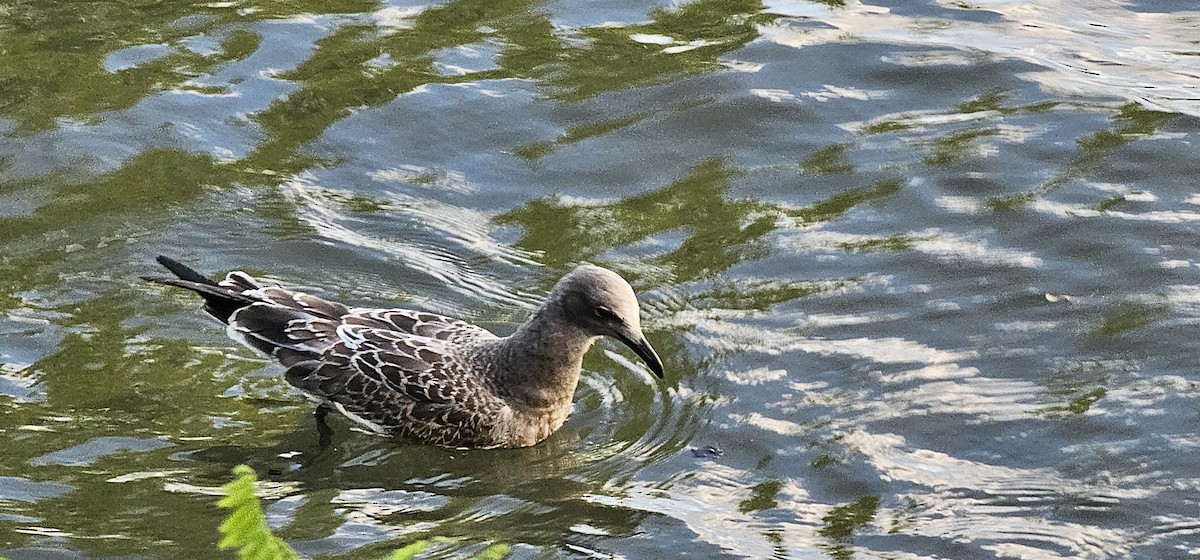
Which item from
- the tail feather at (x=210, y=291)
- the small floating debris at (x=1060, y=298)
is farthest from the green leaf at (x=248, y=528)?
the small floating debris at (x=1060, y=298)

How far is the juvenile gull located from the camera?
25.3 feet

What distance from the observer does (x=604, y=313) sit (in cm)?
767

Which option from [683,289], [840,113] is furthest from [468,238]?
[840,113]

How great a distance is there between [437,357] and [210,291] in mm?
1126

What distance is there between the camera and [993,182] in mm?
9852

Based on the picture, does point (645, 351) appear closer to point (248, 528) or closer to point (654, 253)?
point (654, 253)

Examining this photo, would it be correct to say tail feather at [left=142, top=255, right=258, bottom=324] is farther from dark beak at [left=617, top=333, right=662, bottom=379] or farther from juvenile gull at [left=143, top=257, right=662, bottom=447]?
dark beak at [left=617, top=333, right=662, bottom=379]

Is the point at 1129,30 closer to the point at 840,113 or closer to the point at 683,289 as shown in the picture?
the point at 840,113

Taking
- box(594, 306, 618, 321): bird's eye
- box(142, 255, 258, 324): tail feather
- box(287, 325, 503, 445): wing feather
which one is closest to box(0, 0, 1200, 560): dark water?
box(287, 325, 503, 445): wing feather

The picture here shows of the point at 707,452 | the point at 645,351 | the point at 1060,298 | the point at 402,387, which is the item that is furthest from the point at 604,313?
the point at 1060,298

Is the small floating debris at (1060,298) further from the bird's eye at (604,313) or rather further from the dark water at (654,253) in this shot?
the bird's eye at (604,313)

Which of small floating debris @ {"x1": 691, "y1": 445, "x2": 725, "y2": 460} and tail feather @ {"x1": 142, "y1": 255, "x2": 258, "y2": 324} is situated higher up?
tail feather @ {"x1": 142, "y1": 255, "x2": 258, "y2": 324}

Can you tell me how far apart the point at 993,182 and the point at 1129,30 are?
2.61 meters

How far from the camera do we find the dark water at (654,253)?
6.96 m
